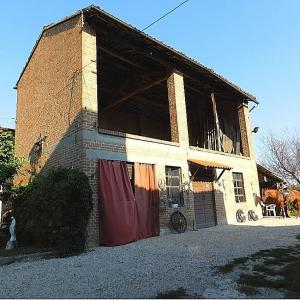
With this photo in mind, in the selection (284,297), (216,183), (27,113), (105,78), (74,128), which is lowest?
(284,297)

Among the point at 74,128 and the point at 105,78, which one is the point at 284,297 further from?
the point at 105,78

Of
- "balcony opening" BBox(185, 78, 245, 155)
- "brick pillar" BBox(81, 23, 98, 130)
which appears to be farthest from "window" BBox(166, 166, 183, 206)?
"balcony opening" BBox(185, 78, 245, 155)

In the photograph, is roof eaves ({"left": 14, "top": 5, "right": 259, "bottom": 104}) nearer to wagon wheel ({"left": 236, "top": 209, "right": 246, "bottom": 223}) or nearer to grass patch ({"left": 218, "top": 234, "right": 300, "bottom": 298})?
wagon wheel ({"left": 236, "top": 209, "right": 246, "bottom": 223})

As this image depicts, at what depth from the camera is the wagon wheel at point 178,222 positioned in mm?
13914

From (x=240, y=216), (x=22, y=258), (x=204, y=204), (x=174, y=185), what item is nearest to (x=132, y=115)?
(x=204, y=204)

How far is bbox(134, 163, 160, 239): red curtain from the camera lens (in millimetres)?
A: 12547

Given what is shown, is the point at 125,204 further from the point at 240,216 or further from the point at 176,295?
the point at 240,216

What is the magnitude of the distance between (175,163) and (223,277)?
9.18 meters

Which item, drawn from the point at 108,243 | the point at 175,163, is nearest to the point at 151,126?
the point at 175,163

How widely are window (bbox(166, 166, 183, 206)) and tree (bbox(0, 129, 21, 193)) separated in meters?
6.00

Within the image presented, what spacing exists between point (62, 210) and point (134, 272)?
12.0 feet

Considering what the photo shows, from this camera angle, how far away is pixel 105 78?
18141mm

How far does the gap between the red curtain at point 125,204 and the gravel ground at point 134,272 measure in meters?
0.93

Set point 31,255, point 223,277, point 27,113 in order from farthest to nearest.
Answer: point 27,113, point 31,255, point 223,277
